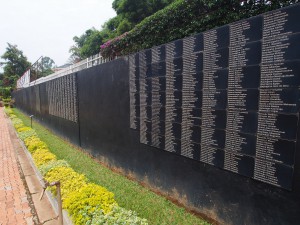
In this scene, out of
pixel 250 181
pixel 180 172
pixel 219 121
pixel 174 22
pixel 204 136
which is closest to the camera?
pixel 250 181

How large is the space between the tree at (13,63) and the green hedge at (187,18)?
51251mm

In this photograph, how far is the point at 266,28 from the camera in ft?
9.23

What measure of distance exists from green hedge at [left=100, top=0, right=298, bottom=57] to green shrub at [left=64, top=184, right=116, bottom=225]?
13.7ft

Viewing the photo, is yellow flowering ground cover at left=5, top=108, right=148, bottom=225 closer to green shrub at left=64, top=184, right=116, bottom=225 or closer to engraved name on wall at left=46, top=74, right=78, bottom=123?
green shrub at left=64, top=184, right=116, bottom=225

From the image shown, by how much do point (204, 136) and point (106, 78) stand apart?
13.7 feet

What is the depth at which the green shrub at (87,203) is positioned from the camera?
3019 millimetres

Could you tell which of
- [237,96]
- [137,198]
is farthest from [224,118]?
[137,198]

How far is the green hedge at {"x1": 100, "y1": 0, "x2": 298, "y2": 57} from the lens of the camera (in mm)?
4390

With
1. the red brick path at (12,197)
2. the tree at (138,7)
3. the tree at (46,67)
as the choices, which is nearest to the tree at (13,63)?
the tree at (46,67)

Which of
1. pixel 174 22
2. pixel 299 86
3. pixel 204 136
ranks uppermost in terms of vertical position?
pixel 174 22

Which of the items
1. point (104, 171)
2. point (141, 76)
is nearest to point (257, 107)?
point (141, 76)

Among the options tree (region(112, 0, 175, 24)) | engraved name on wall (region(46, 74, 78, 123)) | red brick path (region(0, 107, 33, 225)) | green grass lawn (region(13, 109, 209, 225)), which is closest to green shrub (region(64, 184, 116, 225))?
green grass lawn (region(13, 109, 209, 225))

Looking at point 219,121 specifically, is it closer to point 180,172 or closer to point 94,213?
point 180,172

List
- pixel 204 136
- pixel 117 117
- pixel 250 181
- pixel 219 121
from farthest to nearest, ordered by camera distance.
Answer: pixel 117 117
pixel 204 136
pixel 219 121
pixel 250 181
